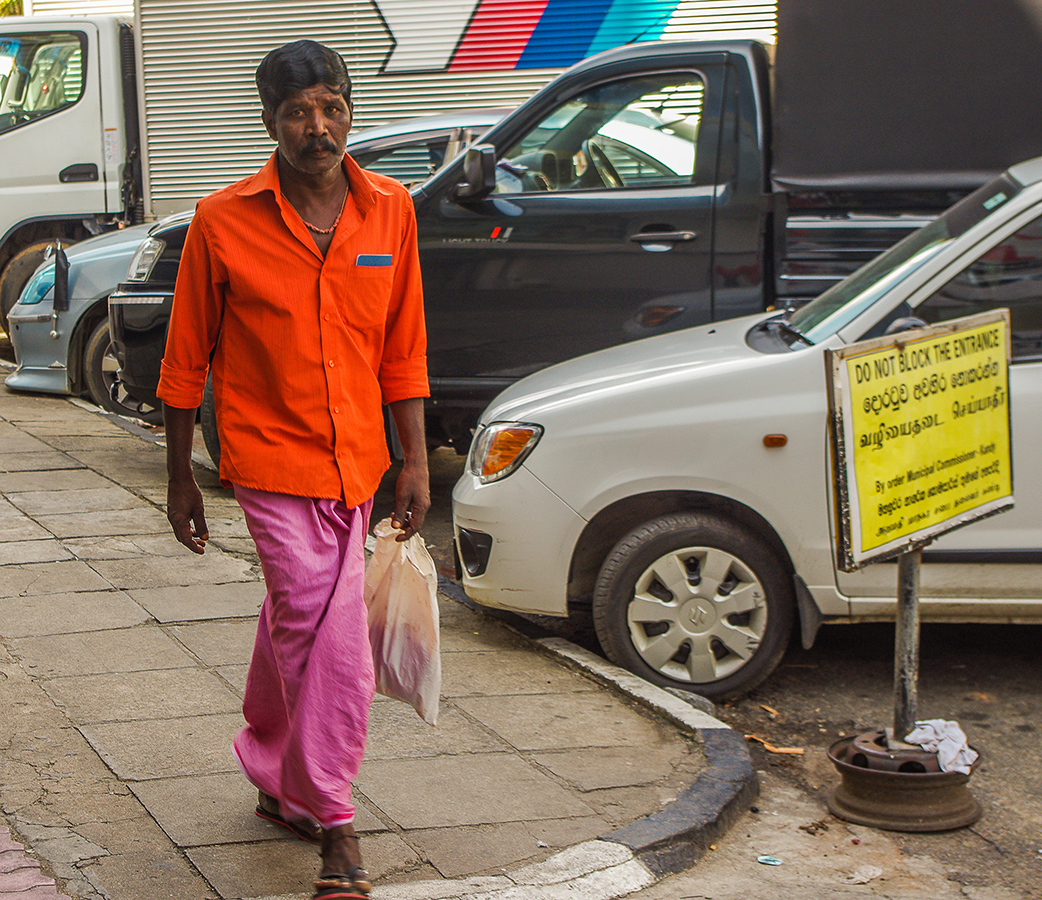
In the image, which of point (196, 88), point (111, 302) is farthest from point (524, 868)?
point (196, 88)

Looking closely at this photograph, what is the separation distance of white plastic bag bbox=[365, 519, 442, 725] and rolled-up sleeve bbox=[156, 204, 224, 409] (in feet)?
2.05

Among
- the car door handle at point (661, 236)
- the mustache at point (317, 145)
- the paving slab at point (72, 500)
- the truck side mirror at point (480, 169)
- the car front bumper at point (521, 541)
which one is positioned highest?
the truck side mirror at point (480, 169)

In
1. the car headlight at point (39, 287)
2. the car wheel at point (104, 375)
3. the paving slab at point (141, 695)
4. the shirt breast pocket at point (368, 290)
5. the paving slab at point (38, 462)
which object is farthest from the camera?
the car headlight at point (39, 287)

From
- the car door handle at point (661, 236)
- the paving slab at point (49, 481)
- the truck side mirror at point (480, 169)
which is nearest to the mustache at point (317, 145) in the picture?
the truck side mirror at point (480, 169)

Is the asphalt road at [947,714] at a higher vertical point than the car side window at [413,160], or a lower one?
lower

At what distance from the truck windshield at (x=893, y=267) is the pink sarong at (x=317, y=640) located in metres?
2.19

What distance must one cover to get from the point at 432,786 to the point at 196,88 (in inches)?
413

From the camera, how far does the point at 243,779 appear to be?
11.8 feet

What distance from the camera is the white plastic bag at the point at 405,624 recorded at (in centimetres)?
326

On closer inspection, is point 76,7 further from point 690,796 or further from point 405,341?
point 690,796

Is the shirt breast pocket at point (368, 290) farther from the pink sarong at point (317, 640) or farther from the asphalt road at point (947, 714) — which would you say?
the asphalt road at point (947, 714)

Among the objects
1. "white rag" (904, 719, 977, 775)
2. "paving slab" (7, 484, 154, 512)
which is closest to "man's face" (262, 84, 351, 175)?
"white rag" (904, 719, 977, 775)

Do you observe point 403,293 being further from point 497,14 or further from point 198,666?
point 497,14

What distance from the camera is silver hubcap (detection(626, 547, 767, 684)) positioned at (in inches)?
175
